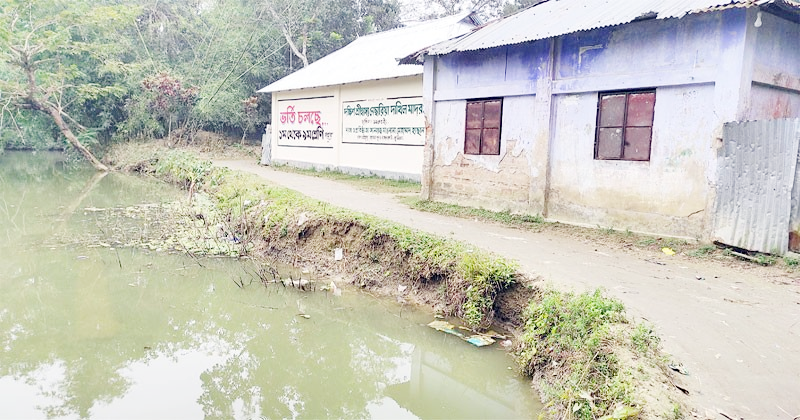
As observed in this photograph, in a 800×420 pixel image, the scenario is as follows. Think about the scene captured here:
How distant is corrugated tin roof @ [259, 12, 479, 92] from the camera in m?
15.0

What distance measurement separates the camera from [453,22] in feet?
52.9

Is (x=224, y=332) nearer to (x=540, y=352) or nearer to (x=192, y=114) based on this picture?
(x=540, y=352)

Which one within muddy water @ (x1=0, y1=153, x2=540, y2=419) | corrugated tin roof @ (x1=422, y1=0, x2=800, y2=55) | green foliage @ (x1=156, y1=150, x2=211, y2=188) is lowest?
muddy water @ (x1=0, y1=153, x2=540, y2=419)

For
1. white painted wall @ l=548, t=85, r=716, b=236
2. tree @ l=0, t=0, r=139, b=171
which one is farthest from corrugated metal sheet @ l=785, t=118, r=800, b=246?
tree @ l=0, t=0, r=139, b=171

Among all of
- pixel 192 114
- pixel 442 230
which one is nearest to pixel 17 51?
pixel 192 114

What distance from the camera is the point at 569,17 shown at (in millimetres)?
8500

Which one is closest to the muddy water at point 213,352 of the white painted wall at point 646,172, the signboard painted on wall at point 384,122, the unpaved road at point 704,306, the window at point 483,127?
the unpaved road at point 704,306

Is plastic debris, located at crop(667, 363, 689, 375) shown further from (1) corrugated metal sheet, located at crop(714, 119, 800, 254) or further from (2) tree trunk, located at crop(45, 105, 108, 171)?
(2) tree trunk, located at crop(45, 105, 108, 171)

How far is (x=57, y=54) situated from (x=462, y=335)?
70.7 feet

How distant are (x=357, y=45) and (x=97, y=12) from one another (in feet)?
29.9

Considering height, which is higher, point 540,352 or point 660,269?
point 660,269

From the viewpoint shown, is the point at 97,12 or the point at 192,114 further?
the point at 192,114

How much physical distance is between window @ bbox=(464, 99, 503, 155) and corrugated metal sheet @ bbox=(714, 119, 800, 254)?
11.8ft

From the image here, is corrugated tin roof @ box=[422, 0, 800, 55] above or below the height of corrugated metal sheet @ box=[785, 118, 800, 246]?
above
